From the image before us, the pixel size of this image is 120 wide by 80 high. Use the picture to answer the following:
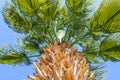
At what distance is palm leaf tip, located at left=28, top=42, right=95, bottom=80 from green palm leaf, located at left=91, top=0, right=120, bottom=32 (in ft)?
5.46

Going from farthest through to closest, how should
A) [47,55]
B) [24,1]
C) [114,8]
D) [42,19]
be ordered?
[42,19] < [24,1] < [114,8] < [47,55]

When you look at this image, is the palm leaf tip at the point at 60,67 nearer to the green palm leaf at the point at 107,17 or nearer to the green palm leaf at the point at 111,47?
the green palm leaf at the point at 107,17

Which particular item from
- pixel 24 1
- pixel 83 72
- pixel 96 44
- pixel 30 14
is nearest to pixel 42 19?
pixel 30 14

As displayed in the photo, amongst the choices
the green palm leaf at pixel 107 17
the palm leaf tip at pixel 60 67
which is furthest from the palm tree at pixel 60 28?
the palm leaf tip at pixel 60 67

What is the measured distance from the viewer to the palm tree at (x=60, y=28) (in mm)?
9180

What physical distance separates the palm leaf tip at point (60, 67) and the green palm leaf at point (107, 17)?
1664mm

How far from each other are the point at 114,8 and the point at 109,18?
440mm

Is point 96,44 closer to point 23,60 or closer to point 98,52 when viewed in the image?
point 98,52

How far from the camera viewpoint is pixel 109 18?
28.5ft

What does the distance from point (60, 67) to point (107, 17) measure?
3226 millimetres

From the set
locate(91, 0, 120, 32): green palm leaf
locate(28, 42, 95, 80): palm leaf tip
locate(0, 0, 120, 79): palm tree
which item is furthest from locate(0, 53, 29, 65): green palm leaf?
locate(28, 42, 95, 80): palm leaf tip

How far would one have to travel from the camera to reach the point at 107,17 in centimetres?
865

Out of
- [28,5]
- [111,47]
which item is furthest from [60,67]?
[111,47]

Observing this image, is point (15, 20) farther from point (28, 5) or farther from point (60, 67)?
point (60, 67)
